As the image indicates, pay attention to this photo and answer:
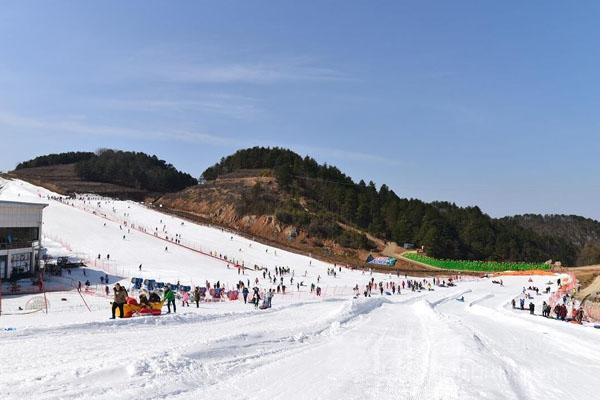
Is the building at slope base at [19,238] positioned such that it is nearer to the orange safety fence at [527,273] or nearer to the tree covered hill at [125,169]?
the orange safety fence at [527,273]

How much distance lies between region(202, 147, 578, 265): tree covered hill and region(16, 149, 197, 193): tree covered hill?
32735 millimetres

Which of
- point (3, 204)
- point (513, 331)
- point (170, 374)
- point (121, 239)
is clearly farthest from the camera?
point (121, 239)

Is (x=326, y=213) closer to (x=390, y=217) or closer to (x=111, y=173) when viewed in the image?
(x=390, y=217)

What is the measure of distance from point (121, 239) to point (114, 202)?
106 feet

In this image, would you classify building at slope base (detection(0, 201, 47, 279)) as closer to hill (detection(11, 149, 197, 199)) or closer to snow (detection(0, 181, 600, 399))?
snow (detection(0, 181, 600, 399))

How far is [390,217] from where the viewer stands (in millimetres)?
103688

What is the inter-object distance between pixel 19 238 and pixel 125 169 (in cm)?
11126

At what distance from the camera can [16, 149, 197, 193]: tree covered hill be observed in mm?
144250

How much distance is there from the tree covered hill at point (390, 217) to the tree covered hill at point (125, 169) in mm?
32735

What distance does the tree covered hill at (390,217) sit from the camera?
95.9m

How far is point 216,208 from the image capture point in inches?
4222

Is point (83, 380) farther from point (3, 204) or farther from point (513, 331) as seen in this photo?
point (3, 204)

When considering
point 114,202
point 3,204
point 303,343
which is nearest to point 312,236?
point 114,202

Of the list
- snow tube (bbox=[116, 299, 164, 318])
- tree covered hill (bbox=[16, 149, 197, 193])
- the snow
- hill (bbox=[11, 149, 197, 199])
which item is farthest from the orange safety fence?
tree covered hill (bbox=[16, 149, 197, 193])
